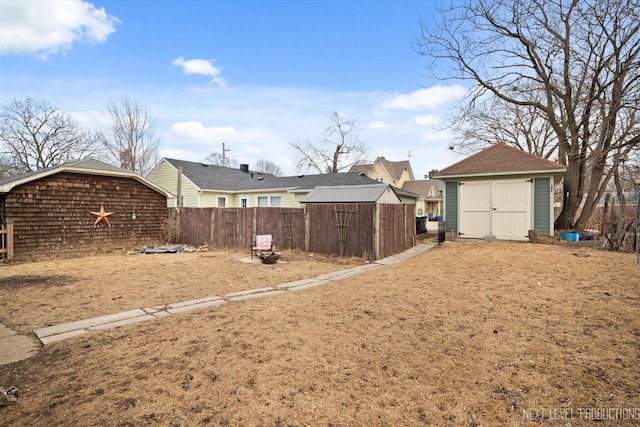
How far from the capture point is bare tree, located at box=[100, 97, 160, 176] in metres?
25.4

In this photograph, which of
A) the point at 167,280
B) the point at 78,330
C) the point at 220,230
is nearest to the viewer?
the point at 78,330

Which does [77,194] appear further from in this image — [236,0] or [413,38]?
[413,38]

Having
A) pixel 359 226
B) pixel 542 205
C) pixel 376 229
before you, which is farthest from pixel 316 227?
pixel 542 205

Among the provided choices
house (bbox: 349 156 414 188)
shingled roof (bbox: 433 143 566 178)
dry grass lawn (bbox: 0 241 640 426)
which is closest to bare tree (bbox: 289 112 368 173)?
house (bbox: 349 156 414 188)

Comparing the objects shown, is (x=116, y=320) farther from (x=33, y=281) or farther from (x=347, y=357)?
(x=33, y=281)

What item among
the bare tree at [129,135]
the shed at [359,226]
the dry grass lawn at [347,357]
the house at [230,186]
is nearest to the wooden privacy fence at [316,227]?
the shed at [359,226]

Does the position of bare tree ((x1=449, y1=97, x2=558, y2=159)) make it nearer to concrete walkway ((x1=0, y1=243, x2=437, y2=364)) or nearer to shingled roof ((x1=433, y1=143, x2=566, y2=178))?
shingled roof ((x1=433, y1=143, x2=566, y2=178))

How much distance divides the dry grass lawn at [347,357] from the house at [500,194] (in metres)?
6.12

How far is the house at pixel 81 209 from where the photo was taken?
1002 cm

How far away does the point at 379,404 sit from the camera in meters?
2.35

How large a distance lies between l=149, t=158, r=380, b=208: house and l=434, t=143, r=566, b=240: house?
23.3ft

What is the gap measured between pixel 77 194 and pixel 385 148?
31.8 m

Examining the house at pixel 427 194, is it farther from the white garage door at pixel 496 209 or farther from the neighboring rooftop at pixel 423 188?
the white garage door at pixel 496 209

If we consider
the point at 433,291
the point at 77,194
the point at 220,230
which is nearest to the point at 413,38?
the point at 220,230
